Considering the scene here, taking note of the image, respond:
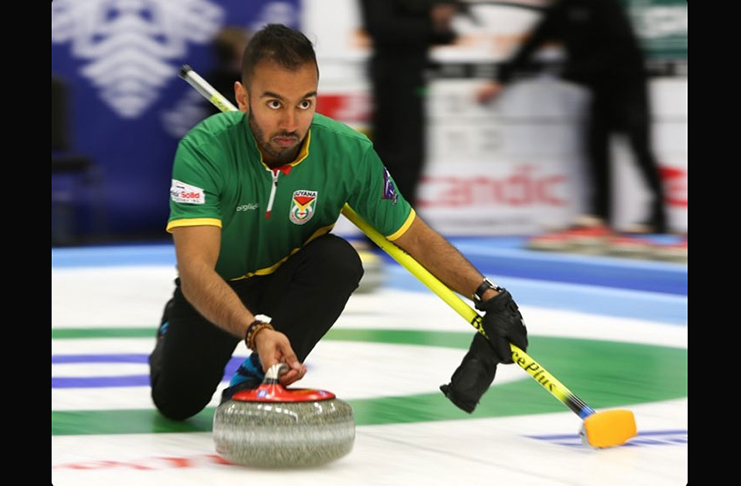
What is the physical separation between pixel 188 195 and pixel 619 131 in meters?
6.99

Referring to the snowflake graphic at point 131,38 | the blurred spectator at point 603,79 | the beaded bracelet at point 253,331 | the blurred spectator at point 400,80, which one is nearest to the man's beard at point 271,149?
the beaded bracelet at point 253,331

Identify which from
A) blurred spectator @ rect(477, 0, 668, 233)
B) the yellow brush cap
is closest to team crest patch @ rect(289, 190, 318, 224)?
the yellow brush cap

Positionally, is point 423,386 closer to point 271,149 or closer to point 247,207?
point 247,207

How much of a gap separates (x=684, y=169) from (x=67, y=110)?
4263mm

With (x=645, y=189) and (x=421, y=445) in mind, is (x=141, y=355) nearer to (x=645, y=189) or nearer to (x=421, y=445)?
(x=421, y=445)

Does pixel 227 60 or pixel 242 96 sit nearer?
pixel 242 96

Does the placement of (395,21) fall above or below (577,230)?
above

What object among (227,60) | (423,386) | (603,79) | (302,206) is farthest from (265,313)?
(603,79)

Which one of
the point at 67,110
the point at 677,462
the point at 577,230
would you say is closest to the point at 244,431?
the point at 677,462

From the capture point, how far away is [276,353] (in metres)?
3.09

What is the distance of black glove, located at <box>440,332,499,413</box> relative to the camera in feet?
11.5

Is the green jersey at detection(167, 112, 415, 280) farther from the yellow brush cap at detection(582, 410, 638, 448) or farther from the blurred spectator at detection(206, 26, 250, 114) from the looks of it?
the blurred spectator at detection(206, 26, 250, 114)

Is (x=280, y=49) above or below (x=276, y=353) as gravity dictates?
above

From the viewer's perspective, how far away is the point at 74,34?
31.2 feet
